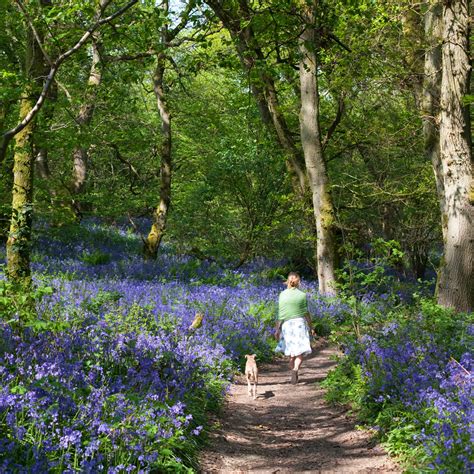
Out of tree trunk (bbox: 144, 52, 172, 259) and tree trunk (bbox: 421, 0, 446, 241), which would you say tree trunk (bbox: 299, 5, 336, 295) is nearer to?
tree trunk (bbox: 421, 0, 446, 241)

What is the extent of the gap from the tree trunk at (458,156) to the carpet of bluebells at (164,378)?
1487 millimetres

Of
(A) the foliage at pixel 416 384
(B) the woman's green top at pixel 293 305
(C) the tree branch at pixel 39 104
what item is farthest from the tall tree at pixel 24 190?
(A) the foliage at pixel 416 384

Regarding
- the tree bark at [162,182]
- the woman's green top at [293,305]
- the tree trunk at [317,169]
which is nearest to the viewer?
the woman's green top at [293,305]

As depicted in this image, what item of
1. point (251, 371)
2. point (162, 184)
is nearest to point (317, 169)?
point (162, 184)

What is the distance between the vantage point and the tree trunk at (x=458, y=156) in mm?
10016

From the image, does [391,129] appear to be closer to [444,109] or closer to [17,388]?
[444,109]

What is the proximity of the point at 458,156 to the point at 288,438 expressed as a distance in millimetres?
6053

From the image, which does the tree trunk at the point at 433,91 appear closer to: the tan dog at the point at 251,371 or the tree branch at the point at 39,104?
the tan dog at the point at 251,371

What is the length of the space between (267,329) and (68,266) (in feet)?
18.0

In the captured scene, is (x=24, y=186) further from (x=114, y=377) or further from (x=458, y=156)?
(x=458, y=156)

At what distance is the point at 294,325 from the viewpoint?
9.23 metres

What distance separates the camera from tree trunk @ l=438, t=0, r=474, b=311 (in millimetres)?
10016

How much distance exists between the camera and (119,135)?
1504 cm

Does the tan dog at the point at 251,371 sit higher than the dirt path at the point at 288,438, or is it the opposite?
the tan dog at the point at 251,371
